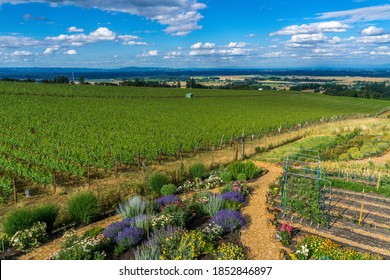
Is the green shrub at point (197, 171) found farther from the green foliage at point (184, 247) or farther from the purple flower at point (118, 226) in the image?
the green foliage at point (184, 247)

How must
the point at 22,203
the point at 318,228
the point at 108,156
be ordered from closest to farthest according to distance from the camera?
the point at 318,228
the point at 22,203
the point at 108,156

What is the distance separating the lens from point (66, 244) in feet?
26.8

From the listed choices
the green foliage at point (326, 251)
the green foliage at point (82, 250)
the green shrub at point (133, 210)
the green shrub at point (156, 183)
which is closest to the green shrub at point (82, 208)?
the green shrub at point (133, 210)

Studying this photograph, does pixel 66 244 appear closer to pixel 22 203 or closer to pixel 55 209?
pixel 55 209

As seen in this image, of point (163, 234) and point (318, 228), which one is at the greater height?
point (163, 234)

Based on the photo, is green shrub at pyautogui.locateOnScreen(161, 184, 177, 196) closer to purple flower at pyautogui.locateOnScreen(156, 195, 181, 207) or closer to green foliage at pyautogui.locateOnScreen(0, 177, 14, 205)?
purple flower at pyautogui.locateOnScreen(156, 195, 181, 207)

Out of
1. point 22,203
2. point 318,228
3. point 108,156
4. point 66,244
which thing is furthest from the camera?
point 108,156

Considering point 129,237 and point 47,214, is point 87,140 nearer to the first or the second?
point 47,214

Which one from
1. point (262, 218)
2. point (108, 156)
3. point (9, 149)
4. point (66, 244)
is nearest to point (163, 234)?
point (66, 244)

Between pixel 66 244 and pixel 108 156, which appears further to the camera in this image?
pixel 108 156

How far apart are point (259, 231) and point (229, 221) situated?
1.08m

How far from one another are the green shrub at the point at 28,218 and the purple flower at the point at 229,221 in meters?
5.50

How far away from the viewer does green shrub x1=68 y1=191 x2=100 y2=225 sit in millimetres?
10742

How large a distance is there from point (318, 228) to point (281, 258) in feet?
8.39
